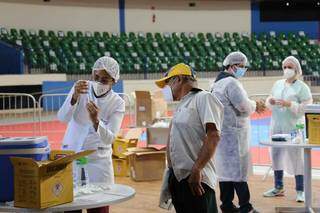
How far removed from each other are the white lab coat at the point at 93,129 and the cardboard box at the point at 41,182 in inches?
33.1

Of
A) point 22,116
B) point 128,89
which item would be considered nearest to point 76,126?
point 22,116

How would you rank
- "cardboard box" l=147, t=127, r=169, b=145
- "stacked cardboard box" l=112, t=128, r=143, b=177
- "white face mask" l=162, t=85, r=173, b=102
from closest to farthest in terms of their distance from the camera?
1. "white face mask" l=162, t=85, r=173, b=102
2. "stacked cardboard box" l=112, t=128, r=143, b=177
3. "cardboard box" l=147, t=127, r=169, b=145

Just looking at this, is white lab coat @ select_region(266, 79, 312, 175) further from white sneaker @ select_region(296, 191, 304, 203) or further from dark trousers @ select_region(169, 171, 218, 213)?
dark trousers @ select_region(169, 171, 218, 213)

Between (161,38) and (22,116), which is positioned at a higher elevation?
(161,38)

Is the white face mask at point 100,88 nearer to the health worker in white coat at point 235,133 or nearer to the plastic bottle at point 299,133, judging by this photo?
the health worker in white coat at point 235,133

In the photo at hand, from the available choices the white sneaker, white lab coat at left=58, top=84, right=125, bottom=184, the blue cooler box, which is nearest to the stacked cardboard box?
the white sneaker

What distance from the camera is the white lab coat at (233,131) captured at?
16.9ft

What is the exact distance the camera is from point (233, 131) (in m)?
5.21

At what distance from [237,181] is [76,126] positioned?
2.03 metres

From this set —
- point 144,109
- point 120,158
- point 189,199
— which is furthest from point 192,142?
point 144,109

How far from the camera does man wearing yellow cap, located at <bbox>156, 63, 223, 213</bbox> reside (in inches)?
124

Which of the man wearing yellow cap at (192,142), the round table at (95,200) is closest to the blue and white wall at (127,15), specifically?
the man wearing yellow cap at (192,142)

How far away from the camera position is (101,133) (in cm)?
355

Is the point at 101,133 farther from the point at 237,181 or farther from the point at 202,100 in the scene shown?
the point at 237,181
